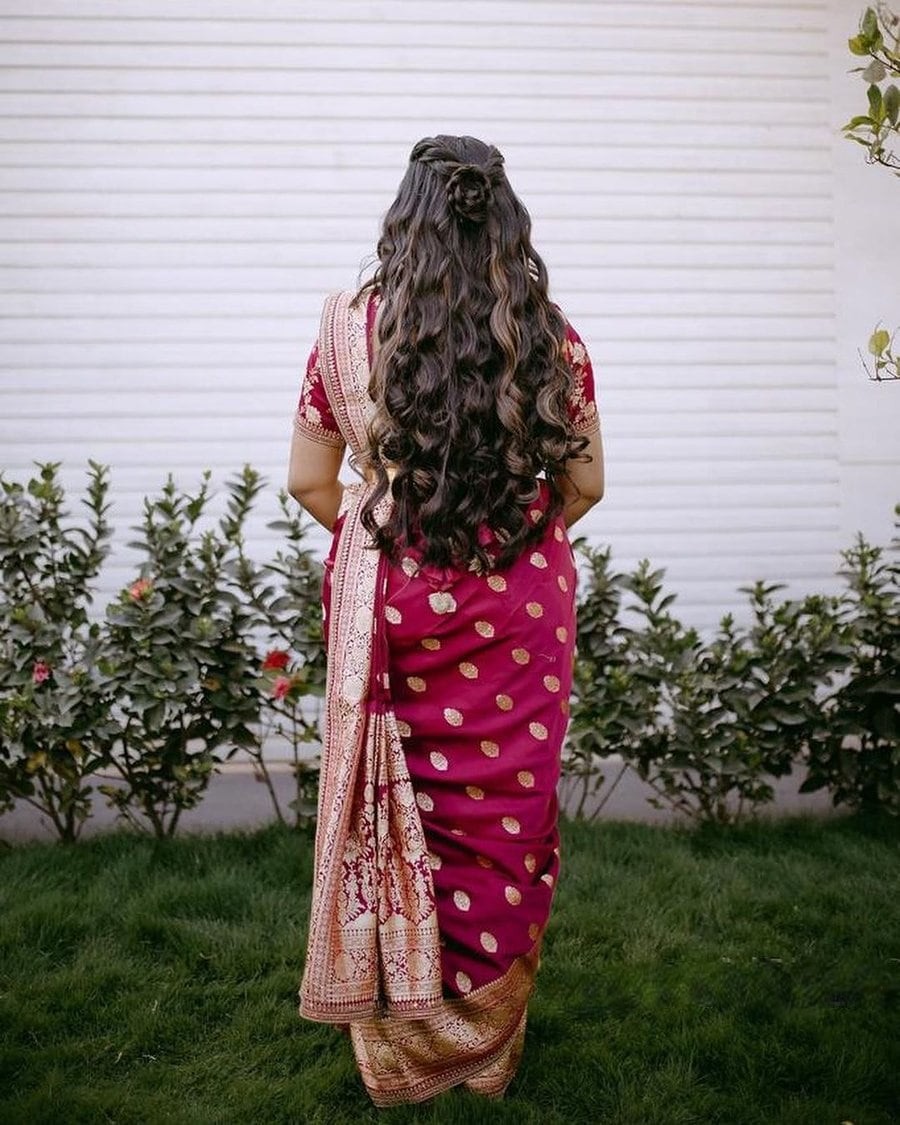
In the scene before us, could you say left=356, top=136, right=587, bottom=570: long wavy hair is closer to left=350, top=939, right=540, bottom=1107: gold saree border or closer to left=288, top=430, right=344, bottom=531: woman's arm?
left=288, top=430, right=344, bottom=531: woman's arm

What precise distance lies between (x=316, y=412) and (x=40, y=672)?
187cm

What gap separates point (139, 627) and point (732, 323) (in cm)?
305

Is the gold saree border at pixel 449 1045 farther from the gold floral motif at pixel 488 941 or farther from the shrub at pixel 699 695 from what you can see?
the shrub at pixel 699 695

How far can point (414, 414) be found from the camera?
2232 millimetres

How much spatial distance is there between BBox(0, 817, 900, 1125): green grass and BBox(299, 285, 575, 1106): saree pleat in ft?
1.01

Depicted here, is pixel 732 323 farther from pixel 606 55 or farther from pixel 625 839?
pixel 625 839

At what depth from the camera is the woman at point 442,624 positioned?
7.33 feet

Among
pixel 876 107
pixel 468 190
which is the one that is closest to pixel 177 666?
pixel 468 190

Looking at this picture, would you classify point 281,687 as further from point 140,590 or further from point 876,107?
point 876,107

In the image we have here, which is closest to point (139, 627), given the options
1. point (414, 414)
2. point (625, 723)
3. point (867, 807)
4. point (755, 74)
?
point (625, 723)

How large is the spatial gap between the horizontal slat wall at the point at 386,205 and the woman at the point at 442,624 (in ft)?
9.46

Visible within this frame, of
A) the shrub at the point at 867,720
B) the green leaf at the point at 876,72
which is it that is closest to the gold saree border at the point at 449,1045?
the green leaf at the point at 876,72

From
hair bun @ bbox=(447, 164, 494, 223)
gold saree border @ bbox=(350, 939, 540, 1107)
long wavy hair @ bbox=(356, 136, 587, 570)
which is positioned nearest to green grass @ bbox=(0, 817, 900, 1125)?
gold saree border @ bbox=(350, 939, 540, 1107)

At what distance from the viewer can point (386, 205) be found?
5121 millimetres
